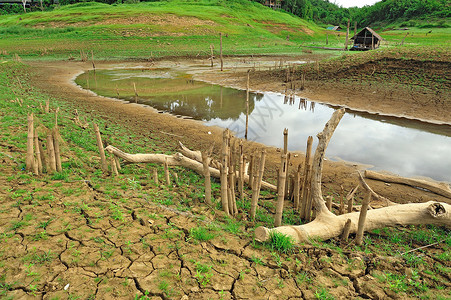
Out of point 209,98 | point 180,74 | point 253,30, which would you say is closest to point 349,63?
point 209,98

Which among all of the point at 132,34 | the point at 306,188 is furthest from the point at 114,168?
the point at 132,34

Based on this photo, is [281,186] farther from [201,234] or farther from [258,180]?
[201,234]

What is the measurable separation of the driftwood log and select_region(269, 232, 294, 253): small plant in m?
0.10

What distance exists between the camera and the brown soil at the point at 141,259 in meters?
2.97

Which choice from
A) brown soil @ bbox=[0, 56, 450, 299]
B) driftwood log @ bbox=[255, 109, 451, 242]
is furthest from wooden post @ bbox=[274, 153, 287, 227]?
brown soil @ bbox=[0, 56, 450, 299]

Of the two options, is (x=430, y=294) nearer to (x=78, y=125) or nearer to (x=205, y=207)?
(x=205, y=207)

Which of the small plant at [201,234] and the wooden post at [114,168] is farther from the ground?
the wooden post at [114,168]

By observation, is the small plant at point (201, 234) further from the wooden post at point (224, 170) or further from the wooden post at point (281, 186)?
the wooden post at point (281, 186)

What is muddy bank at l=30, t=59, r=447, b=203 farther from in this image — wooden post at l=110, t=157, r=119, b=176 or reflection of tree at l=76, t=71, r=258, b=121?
wooden post at l=110, t=157, r=119, b=176

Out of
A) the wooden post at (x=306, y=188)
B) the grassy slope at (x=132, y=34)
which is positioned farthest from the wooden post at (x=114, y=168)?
the grassy slope at (x=132, y=34)

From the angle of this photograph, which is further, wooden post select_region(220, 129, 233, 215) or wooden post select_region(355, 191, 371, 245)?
wooden post select_region(220, 129, 233, 215)

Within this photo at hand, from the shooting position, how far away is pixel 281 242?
3.86 metres

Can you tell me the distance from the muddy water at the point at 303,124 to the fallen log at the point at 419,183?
116cm

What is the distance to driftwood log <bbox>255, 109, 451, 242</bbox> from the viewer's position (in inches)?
166
